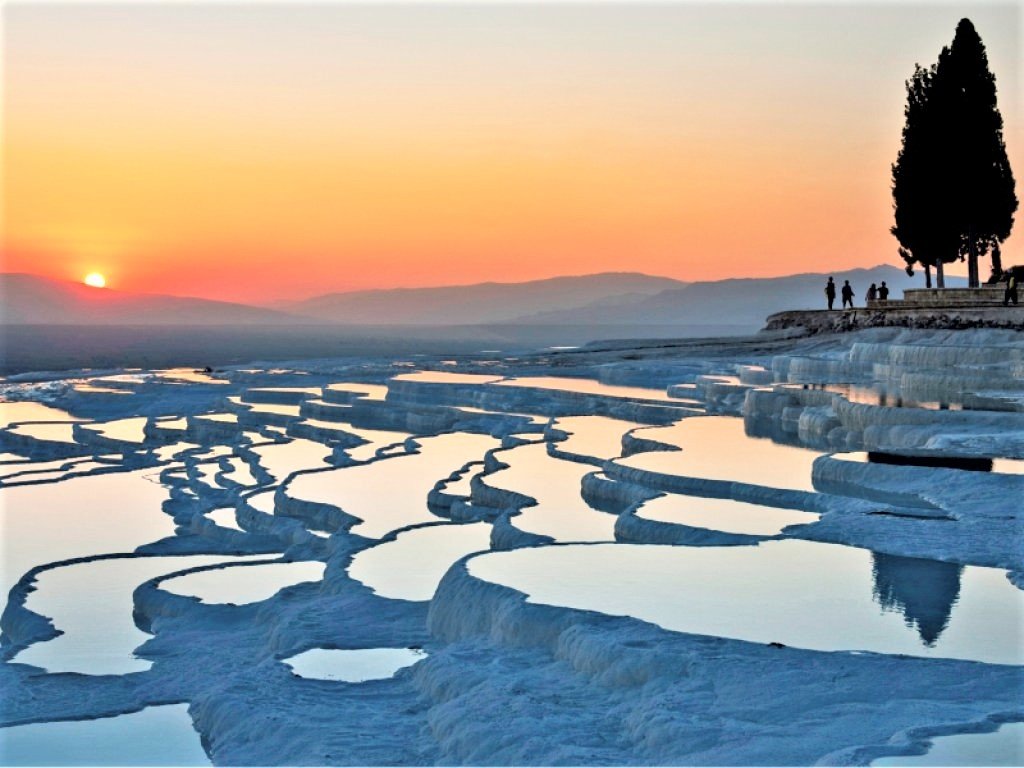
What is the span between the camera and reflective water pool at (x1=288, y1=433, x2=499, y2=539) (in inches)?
561

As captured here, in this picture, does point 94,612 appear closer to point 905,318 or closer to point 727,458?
point 727,458

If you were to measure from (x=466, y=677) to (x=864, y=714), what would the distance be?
2.38 meters

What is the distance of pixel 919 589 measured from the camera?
9.63m

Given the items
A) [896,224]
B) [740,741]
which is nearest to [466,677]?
[740,741]

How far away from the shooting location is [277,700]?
840 cm

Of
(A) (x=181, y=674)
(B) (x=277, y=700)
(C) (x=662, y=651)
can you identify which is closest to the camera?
(C) (x=662, y=651)

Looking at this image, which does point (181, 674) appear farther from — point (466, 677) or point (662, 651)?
point (662, 651)

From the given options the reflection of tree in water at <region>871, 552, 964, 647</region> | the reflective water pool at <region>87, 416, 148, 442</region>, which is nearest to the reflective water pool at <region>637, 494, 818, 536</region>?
the reflection of tree in water at <region>871, 552, 964, 647</region>

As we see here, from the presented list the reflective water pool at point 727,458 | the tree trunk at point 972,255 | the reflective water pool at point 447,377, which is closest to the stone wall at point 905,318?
the tree trunk at point 972,255

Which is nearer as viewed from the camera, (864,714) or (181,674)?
(864,714)

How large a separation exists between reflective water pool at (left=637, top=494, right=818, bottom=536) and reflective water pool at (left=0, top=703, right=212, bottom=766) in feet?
16.7

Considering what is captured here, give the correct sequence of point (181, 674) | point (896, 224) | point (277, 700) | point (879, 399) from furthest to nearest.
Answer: point (896, 224) → point (879, 399) → point (181, 674) → point (277, 700)

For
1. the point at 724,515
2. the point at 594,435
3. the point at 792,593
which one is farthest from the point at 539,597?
the point at 594,435

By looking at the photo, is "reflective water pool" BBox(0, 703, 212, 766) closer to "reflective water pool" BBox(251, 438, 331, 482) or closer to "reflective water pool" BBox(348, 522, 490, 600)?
"reflective water pool" BBox(348, 522, 490, 600)
